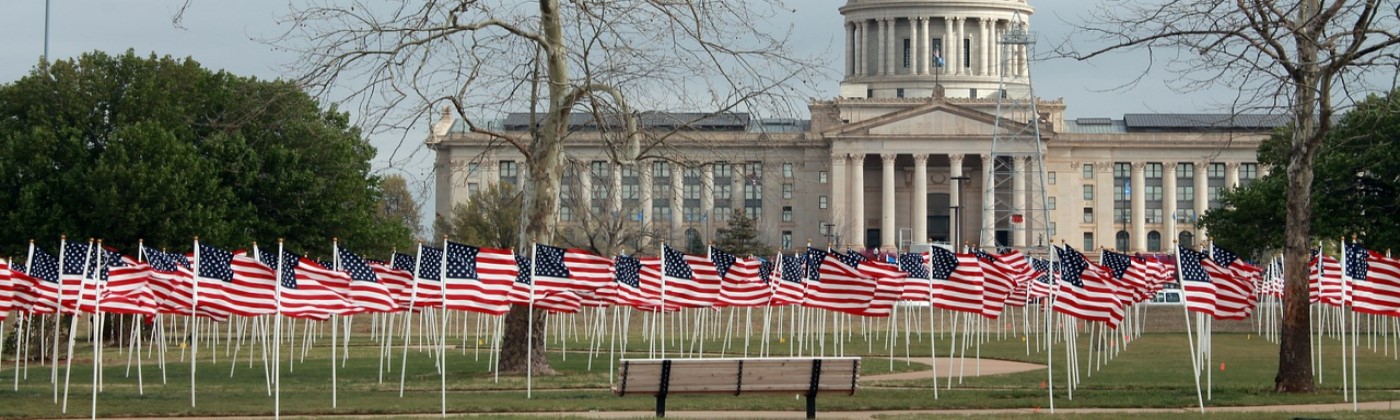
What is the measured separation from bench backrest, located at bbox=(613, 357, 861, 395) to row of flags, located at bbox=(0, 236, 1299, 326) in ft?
11.7

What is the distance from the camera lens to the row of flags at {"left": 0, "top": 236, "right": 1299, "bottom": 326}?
28969 mm

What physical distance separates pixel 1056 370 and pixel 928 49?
Result: 130m

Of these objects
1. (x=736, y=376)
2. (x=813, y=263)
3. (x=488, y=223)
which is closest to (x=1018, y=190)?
(x=488, y=223)

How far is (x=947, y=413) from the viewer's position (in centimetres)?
2761

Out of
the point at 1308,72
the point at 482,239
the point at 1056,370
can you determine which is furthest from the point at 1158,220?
the point at 1308,72

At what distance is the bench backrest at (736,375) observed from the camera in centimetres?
2653

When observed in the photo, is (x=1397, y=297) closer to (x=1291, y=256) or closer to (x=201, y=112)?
(x=1291, y=256)

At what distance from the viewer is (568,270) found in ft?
110

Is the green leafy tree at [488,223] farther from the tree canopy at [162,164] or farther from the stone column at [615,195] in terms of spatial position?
the tree canopy at [162,164]

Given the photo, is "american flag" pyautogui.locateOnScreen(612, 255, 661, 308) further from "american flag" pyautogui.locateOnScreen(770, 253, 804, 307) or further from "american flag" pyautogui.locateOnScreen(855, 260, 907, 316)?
"american flag" pyautogui.locateOnScreen(855, 260, 907, 316)

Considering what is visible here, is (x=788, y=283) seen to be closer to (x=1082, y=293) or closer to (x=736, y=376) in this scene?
(x=1082, y=293)

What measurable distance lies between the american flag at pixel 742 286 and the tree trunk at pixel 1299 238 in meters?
10.1

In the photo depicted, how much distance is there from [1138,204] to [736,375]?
136 metres

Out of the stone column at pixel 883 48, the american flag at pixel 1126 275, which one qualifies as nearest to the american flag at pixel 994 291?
the american flag at pixel 1126 275
